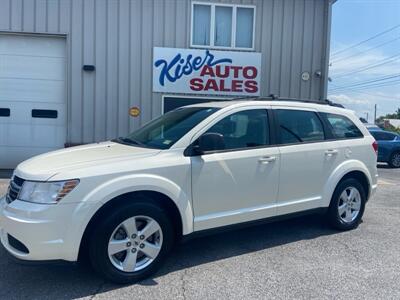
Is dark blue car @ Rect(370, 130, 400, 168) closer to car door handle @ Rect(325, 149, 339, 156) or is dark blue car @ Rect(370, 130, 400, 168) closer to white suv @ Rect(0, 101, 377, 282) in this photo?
white suv @ Rect(0, 101, 377, 282)

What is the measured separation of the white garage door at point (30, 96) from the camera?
9.57 metres

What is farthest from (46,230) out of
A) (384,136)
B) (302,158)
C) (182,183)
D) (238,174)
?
(384,136)

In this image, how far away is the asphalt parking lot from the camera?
12.1 feet

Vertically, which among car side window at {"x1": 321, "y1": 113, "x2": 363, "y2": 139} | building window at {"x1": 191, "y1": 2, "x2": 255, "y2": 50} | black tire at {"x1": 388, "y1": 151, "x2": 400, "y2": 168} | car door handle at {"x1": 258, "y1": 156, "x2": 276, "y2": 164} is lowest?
black tire at {"x1": 388, "y1": 151, "x2": 400, "y2": 168}

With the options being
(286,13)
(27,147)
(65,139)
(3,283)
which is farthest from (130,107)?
(3,283)

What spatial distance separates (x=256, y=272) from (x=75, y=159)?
2092mm

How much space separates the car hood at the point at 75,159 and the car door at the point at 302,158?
1.65 meters

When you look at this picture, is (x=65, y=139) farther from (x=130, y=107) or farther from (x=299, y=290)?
(x=299, y=290)

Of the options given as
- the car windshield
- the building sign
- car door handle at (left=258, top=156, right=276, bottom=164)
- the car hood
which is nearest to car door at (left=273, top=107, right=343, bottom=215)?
car door handle at (left=258, top=156, right=276, bottom=164)

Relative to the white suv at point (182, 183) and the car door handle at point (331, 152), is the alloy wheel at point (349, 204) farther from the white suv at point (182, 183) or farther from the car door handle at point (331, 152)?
the car door handle at point (331, 152)

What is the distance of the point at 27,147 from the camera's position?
9.69m

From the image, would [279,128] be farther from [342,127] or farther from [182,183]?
[182,183]

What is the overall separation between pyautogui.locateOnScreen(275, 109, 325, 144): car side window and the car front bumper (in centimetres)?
257

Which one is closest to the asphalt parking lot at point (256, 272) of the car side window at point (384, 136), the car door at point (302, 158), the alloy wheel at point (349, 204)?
the alloy wheel at point (349, 204)
